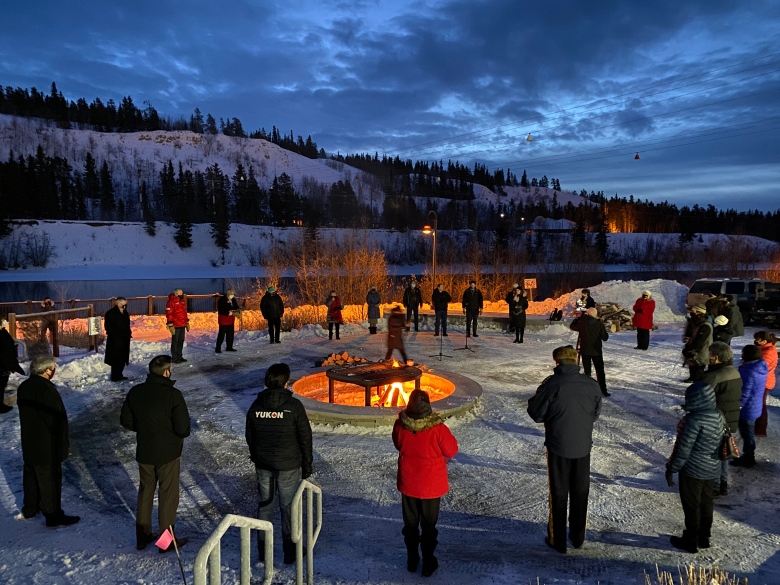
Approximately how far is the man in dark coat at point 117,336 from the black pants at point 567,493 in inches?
357

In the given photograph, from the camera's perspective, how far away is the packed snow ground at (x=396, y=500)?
457cm

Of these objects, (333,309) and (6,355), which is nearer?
(6,355)

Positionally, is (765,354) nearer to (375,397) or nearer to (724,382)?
(724,382)

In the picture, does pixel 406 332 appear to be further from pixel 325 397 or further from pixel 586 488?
pixel 586 488

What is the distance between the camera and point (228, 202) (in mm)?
125375

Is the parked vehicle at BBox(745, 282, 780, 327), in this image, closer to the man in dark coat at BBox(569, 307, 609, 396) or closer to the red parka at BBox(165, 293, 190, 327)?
the man in dark coat at BBox(569, 307, 609, 396)

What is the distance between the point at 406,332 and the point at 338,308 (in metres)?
3.26

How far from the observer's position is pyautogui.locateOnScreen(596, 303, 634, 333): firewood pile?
802 inches

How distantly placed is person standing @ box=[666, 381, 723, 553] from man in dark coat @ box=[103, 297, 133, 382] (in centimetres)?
994

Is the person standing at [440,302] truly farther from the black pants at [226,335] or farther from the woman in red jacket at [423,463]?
the woman in red jacket at [423,463]

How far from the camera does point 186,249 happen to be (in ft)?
316

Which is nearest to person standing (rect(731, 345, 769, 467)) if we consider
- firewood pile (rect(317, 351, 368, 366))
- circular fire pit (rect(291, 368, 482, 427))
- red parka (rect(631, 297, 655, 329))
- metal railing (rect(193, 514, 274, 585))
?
circular fire pit (rect(291, 368, 482, 427))

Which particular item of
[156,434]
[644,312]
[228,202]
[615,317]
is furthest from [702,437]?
[228,202]

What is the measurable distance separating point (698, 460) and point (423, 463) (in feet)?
8.24
